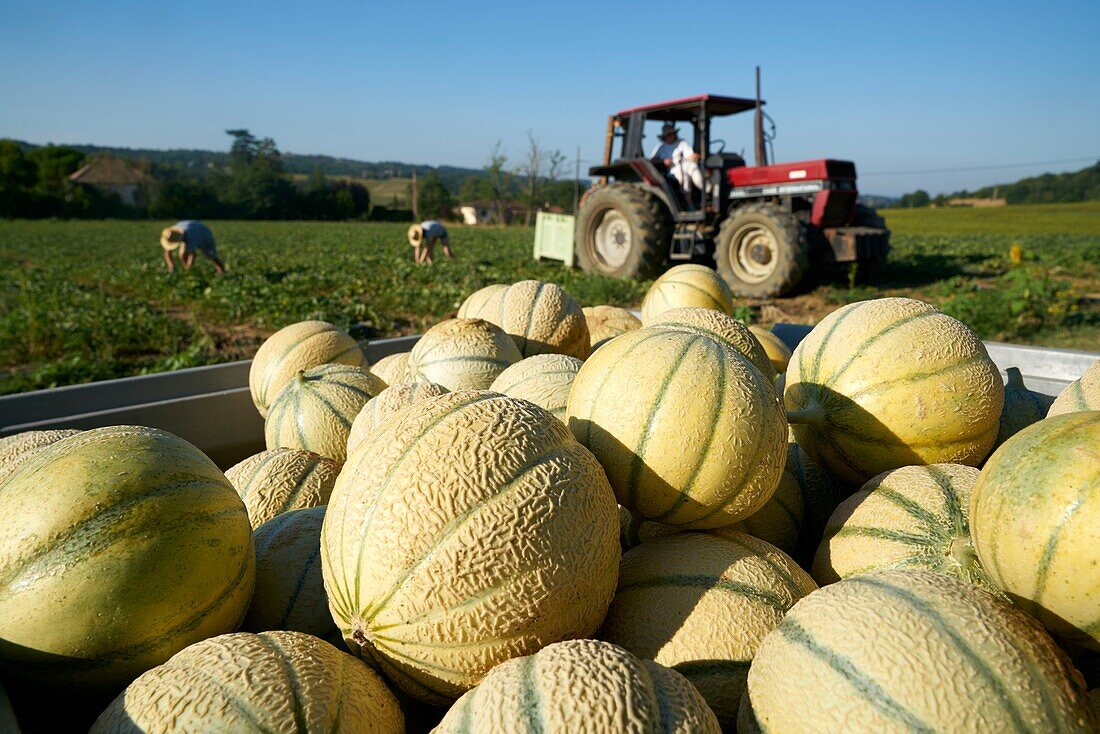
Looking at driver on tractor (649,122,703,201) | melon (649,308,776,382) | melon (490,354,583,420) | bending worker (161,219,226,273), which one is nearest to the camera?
melon (490,354,583,420)

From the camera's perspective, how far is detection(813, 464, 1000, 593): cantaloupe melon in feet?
5.27

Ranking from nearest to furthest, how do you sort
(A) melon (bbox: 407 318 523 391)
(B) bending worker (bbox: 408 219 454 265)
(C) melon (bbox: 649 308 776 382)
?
(C) melon (bbox: 649 308 776 382)
(A) melon (bbox: 407 318 523 391)
(B) bending worker (bbox: 408 219 454 265)

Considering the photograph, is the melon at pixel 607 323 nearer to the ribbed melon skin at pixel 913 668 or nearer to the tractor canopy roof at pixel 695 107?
the ribbed melon skin at pixel 913 668

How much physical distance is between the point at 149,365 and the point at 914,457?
7228 millimetres

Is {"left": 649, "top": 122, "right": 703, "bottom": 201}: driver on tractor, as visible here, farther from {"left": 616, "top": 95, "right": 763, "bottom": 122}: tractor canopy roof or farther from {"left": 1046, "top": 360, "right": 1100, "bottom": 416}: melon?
{"left": 1046, "top": 360, "right": 1100, "bottom": 416}: melon

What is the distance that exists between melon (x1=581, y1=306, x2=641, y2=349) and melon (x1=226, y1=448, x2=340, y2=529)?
5.31 ft

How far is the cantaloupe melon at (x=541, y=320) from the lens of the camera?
3148 millimetres

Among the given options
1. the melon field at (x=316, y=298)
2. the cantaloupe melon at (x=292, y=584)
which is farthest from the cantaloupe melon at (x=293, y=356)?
the melon field at (x=316, y=298)

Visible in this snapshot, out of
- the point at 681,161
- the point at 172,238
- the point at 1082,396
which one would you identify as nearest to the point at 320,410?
the point at 1082,396

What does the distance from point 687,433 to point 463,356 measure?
130 cm

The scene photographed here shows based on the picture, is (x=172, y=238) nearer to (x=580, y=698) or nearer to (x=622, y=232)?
(x=622, y=232)

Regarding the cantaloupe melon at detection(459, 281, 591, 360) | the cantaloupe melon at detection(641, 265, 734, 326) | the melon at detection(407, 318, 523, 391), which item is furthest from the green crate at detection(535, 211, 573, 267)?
the melon at detection(407, 318, 523, 391)

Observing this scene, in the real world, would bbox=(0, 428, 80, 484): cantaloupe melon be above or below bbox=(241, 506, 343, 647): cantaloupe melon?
above

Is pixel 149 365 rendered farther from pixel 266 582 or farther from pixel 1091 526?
pixel 1091 526
